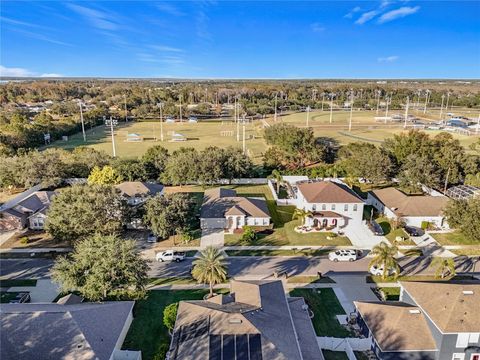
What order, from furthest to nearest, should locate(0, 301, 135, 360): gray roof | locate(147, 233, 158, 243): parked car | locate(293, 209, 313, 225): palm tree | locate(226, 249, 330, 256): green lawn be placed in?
locate(293, 209, 313, 225): palm tree, locate(147, 233, 158, 243): parked car, locate(226, 249, 330, 256): green lawn, locate(0, 301, 135, 360): gray roof

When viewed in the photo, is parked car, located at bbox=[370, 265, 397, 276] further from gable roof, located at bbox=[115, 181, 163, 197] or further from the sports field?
the sports field

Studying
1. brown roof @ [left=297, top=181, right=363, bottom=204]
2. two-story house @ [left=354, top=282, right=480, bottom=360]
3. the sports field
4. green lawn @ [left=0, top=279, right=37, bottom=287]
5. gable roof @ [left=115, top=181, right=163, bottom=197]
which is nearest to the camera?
two-story house @ [left=354, top=282, right=480, bottom=360]

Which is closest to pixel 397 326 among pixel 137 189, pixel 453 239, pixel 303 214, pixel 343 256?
pixel 343 256

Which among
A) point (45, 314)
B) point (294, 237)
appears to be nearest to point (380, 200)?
point (294, 237)

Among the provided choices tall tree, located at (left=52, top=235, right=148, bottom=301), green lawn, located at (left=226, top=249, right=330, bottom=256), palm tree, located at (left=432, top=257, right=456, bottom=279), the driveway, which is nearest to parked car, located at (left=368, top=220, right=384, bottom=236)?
green lawn, located at (left=226, top=249, right=330, bottom=256)

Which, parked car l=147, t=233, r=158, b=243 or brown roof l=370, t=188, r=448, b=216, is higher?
brown roof l=370, t=188, r=448, b=216

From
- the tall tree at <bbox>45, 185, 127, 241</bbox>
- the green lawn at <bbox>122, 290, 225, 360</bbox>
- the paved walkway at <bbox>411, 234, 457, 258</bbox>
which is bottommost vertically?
the paved walkway at <bbox>411, 234, 457, 258</bbox>
